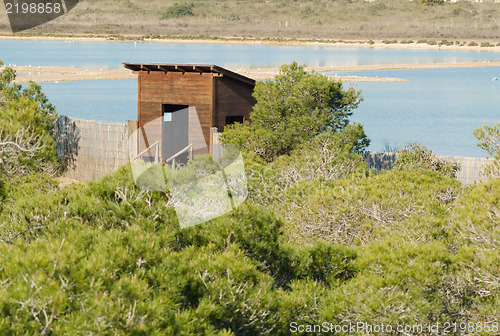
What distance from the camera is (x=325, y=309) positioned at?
9461 millimetres

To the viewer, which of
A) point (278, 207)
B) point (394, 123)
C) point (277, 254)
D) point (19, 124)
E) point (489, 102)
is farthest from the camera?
point (489, 102)

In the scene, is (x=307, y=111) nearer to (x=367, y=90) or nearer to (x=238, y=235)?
(x=238, y=235)

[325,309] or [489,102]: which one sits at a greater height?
[325,309]

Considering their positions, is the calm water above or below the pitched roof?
below

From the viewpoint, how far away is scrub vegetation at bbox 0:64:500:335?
710 centimetres

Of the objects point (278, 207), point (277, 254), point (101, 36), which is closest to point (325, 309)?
point (277, 254)

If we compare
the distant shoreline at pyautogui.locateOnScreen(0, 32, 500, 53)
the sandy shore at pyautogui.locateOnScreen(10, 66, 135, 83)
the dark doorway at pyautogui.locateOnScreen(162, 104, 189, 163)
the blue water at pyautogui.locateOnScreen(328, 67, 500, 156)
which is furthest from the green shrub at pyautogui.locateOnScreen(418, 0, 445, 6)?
the dark doorway at pyautogui.locateOnScreen(162, 104, 189, 163)

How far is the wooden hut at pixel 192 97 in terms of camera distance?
2262 cm

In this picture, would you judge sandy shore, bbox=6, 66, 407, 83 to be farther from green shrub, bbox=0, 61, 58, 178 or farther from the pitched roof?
green shrub, bbox=0, 61, 58, 178

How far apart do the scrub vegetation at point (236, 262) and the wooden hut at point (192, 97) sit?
9.21 meters

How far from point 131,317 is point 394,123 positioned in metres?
44.9

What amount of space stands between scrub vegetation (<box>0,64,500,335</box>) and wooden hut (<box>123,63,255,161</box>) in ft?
30.2

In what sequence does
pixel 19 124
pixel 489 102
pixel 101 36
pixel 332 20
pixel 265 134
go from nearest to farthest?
pixel 19 124 → pixel 265 134 → pixel 489 102 → pixel 101 36 → pixel 332 20

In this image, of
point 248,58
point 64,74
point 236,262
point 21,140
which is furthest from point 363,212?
point 248,58
